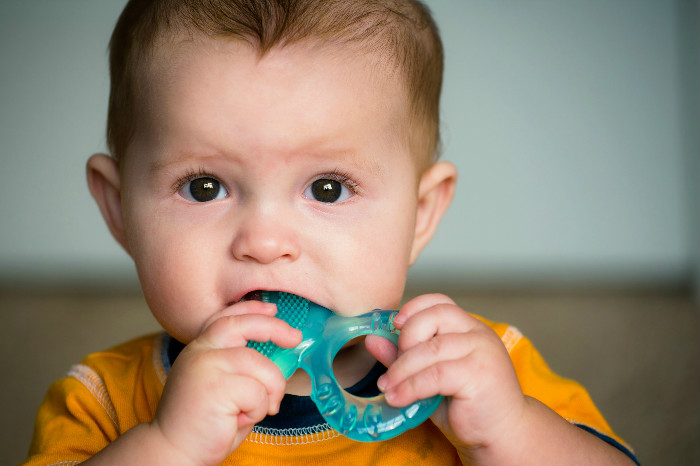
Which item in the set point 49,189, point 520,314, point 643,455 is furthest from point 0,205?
point 643,455

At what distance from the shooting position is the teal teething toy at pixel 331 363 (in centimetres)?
67

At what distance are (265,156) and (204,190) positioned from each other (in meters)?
0.09

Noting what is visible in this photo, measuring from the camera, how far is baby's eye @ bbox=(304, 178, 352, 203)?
778 millimetres

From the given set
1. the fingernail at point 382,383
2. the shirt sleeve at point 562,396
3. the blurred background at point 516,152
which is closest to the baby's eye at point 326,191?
the fingernail at point 382,383

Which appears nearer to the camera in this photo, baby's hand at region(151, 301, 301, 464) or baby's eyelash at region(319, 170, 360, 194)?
baby's hand at region(151, 301, 301, 464)

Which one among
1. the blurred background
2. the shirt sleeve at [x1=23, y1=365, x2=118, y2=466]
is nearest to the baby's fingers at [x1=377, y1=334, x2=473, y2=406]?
the shirt sleeve at [x1=23, y1=365, x2=118, y2=466]

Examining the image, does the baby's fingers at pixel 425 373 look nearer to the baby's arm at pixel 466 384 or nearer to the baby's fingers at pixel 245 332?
the baby's arm at pixel 466 384

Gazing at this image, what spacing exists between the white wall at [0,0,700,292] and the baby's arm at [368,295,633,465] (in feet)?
5.24

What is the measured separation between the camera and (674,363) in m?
1.58

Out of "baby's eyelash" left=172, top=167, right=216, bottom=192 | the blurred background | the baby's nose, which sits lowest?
the blurred background

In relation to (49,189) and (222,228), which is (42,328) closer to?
(49,189)

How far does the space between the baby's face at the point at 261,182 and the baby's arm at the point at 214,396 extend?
7 centimetres

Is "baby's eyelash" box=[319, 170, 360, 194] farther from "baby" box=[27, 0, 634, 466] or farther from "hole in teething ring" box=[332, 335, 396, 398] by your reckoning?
"hole in teething ring" box=[332, 335, 396, 398]

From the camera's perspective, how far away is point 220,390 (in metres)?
0.64
